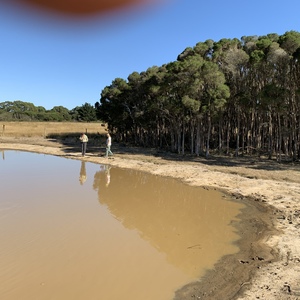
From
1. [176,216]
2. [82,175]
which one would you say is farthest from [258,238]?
[82,175]

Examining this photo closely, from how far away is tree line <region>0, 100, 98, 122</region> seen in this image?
84625 mm

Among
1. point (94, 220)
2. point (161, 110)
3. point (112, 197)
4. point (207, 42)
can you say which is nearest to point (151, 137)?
point (161, 110)

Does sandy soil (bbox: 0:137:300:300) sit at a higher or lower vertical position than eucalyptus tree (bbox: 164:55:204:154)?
lower

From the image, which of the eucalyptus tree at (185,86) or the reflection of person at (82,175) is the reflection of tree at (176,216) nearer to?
the reflection of person at (82,175)

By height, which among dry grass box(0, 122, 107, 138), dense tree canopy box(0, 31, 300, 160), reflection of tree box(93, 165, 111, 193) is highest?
dense tree canopy box(0, 31, 300, 160)

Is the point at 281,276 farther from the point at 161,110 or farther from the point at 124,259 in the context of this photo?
the point at 161,110

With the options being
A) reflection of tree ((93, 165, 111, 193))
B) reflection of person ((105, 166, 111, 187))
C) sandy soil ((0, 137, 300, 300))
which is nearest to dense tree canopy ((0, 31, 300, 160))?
sandy soil ((0, 137, 300, 300))

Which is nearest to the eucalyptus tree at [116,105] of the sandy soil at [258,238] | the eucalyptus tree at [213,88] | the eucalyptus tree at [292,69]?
the eucalyptus tree at [213,88]

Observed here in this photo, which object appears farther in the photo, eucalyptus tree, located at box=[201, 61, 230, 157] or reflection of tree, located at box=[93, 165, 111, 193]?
eucalyptus tree, located at box=[201, 61, 230, 157]

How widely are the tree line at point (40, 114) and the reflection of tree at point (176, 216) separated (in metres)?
50.6

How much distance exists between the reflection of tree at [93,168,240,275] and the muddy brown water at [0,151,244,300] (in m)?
0.02

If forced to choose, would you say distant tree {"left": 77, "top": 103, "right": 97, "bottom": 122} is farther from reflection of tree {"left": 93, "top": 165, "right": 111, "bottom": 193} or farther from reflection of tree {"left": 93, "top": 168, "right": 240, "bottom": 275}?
reflection of tree {"left": 93, "top": 168, "right": 240, "bottom": 275}

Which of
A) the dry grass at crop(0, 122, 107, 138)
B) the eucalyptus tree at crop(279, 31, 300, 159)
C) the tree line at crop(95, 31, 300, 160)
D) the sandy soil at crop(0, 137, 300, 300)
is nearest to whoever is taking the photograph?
the sandy soil at crop(0, 137, 300, 300)

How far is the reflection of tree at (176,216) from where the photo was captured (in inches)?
245
